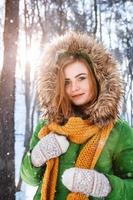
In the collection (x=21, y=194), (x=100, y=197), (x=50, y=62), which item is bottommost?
(x=21, y=194)

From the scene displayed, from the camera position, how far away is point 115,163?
8.58 ft

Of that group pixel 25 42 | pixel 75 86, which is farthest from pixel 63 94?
pixel 25 42

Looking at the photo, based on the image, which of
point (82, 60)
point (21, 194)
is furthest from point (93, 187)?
point (21, 194)

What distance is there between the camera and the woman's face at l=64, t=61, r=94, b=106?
271 centimetres

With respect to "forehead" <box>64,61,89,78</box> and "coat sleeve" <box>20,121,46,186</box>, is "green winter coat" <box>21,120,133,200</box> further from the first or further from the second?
"forehead" <box>64,61,89,78</box>

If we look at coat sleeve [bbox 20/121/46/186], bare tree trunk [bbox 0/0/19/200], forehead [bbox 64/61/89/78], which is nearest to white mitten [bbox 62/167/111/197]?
coat sleeve [bbox 20/121/46/186]

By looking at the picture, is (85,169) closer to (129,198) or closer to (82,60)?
(129,198)

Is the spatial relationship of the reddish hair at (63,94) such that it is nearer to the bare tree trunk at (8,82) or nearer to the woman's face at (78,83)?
the woman's face at (78,83)

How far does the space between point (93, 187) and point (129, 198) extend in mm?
269

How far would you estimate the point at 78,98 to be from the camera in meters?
2.74

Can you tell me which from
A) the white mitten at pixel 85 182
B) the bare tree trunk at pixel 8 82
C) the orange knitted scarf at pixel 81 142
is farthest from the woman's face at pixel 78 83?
the bare tree trunk at pixel 8 82

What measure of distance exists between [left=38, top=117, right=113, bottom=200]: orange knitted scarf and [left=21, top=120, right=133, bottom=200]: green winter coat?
0.03 meters

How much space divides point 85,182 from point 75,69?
0.74 metres

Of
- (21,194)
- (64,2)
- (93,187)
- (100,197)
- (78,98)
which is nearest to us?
(93,187)
